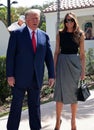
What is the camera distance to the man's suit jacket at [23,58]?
17.9 ft

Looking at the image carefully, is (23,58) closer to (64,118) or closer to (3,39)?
(64,118)

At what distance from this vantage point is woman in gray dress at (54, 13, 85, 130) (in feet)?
→ 20.0

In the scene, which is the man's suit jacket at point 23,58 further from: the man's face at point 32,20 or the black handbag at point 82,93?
the black handbag at point 82,93

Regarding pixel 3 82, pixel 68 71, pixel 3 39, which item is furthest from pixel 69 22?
pixel 3 39

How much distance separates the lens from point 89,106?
28.5 feet

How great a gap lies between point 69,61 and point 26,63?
2.97ft

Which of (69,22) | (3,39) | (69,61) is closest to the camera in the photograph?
(69,22)

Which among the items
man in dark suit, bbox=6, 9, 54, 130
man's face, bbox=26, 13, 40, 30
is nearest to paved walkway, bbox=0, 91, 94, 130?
man in dark suit, bbox=6, 9, 54, 130

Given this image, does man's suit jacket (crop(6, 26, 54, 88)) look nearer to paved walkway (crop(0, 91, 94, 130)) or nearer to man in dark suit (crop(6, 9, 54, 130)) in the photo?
man in dark suit (crop(6, 9, 54, 130))

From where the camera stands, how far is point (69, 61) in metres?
6.16

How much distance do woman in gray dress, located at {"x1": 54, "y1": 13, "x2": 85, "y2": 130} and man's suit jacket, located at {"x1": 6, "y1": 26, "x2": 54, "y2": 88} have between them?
0.58 meters

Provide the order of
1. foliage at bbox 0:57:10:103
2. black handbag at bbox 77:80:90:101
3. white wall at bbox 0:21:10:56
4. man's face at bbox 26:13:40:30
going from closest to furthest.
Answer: man's face at bbox 26:13:40:30
black handbag at bbox 77:80:90:101
foliage at bbox 0:57:10:103
white wall at bbox 0:21:10:56

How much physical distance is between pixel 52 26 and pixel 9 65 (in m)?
17.8

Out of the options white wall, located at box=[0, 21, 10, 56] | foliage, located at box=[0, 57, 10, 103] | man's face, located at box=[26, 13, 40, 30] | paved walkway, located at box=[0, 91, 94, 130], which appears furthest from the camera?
white wall, located at box=[0, 21, 10, 56]
